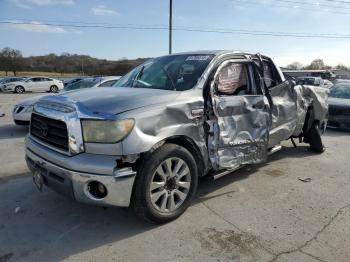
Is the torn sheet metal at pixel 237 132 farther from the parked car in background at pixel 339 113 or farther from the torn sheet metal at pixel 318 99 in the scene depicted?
the parked car in background at pixel 339 113

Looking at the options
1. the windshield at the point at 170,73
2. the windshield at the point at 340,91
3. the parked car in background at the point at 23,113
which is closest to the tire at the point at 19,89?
the parked car in background at the point at 23,113

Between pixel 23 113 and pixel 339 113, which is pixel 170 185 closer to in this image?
pixel 23 113

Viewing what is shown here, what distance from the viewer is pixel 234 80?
4469 mm

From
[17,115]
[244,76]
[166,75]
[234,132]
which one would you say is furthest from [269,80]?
[17,115]

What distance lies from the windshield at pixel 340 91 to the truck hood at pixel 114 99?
845 centimetres

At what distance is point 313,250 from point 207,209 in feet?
4.10

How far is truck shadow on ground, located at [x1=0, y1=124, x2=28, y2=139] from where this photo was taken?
8132mm

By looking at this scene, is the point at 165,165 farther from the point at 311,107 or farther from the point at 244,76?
the point at 311,107

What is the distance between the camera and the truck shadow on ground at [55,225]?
10.3ft

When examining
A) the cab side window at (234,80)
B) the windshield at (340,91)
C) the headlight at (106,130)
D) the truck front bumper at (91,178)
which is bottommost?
the truck front bumper at (91,178)

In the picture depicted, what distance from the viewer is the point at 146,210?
3.37 m

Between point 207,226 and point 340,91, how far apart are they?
8999mm

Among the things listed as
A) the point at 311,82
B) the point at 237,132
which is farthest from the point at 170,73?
the point at 311,82

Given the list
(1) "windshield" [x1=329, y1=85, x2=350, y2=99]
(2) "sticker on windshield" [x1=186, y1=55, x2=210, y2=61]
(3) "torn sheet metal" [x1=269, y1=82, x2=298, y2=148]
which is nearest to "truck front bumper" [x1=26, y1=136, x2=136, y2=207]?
(2) "sticker on windshield" [x1=186, y1=55, x2=210, y2=61]
